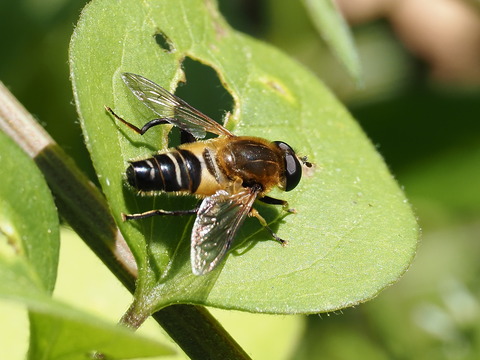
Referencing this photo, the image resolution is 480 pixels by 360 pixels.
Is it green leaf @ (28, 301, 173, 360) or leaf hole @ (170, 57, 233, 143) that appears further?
leaf hole @ (170, 57, 233, 143)

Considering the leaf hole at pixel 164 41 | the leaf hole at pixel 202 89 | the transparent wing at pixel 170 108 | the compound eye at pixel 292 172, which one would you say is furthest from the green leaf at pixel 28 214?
the leaf hole at pixel 202 89

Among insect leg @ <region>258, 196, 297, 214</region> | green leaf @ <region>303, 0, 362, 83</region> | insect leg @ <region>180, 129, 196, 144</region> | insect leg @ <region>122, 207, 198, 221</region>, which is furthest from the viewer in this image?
green leaf @ <region>303, 0, 362, 83</region>

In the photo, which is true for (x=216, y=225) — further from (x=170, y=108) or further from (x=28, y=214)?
(x=28, y=214)

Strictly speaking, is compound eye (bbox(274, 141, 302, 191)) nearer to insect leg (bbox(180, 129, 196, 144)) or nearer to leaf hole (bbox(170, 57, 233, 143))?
insect leg (bbox(180, 129, 196, 144))

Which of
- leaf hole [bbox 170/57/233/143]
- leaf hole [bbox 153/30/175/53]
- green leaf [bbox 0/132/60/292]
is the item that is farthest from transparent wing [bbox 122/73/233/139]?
leaf hole [bbox 170/57/233/143]

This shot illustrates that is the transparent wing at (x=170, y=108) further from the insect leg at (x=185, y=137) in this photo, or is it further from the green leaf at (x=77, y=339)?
the green leaf at (x=77, y=339)

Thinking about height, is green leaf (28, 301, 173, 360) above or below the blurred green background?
above

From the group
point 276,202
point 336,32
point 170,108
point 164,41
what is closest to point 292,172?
point 276,202

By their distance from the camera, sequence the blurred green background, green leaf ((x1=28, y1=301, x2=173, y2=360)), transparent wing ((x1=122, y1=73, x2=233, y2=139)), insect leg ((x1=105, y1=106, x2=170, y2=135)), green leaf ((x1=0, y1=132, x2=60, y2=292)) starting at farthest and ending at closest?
the blurred green background
transparent wing ((x1=122, y1=73, x2=233, y2=139))
insect leg ((x1=105, y1=106, x2=170, y2=135))
green leaf ((x1=0, y1=132, x2=60, y2=292))
green leaf ((x1=28, y1=301, x2=173, y2=360))
